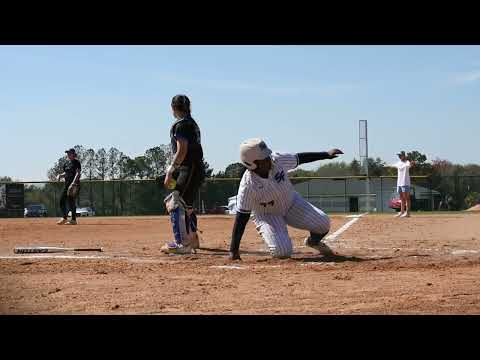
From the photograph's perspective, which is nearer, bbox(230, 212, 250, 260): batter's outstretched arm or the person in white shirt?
bbox(230, 212, 250, 260): batter's outstretched arm

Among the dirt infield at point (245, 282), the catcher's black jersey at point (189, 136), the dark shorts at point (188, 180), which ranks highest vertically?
the catcher's black jersey at point (189, 136)

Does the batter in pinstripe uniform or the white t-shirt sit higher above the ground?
the white t-shirt

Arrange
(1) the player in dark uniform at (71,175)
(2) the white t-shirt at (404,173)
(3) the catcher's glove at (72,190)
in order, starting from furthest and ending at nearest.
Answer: (2) the white t-shirt at (404,173)
(1) the player in dark uniform at (71,175)
(3) the catcher's glove at (72,190)

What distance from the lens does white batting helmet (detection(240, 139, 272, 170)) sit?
6672mm

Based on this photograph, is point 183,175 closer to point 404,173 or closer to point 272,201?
point 272,201

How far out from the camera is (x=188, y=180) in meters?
7.82

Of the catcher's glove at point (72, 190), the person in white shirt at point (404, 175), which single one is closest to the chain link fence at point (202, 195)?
the person in white shirt at point (404, 175)

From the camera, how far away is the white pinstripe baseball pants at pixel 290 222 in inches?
276

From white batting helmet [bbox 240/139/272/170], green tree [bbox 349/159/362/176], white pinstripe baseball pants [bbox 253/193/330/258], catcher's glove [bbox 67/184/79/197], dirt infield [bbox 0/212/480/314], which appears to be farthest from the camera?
green tree [bbox 349/159/362/176]

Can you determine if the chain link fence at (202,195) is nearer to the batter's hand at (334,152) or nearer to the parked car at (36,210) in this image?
the parked car at (36,210)

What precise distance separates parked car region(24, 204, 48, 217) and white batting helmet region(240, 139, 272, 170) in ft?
95.8

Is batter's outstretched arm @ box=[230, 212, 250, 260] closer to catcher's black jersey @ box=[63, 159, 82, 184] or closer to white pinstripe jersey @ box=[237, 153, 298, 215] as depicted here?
white pinstripe jersey @ box=[237, 153, 298, 215]

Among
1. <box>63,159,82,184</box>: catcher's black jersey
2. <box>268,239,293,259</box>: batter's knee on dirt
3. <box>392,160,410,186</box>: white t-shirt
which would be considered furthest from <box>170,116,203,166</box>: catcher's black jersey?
<box>392,160,410,186</box>: white t-shirt
